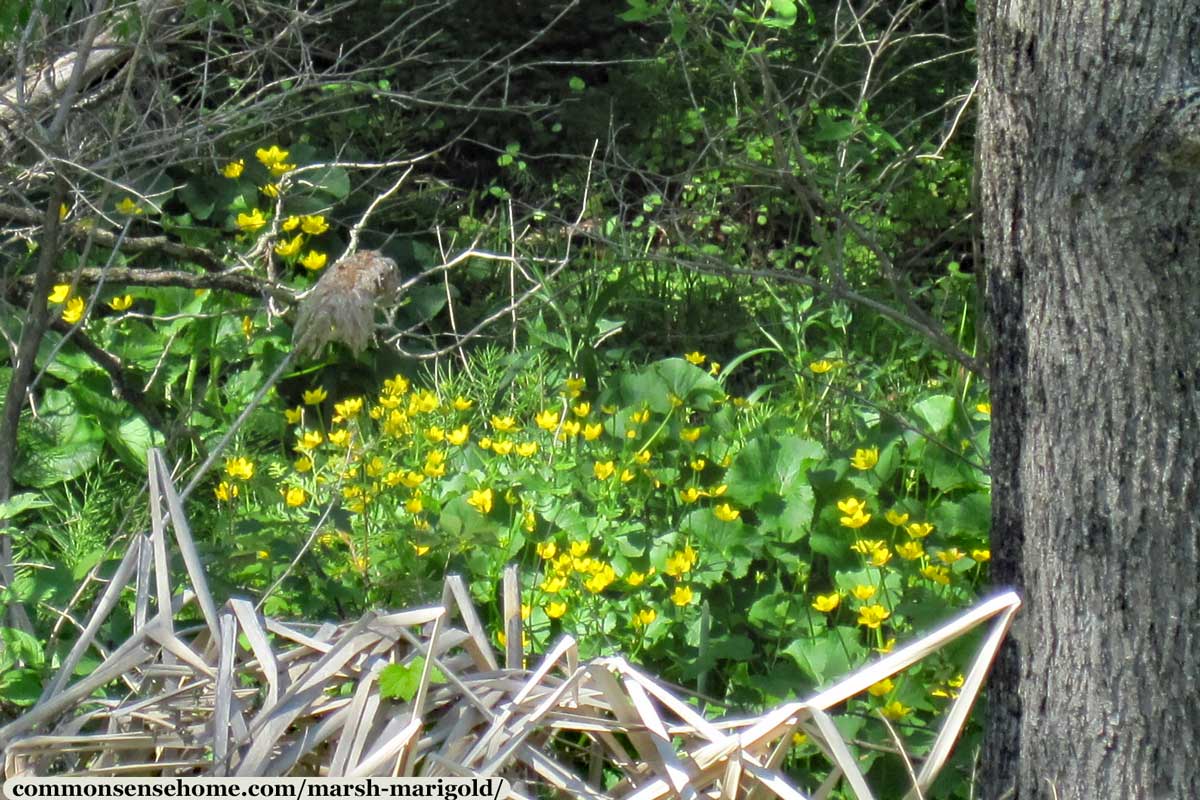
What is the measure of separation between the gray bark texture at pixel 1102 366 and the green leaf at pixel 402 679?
0.87 m

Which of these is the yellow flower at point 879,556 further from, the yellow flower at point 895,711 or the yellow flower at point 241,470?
the yellow flower at point 241,470

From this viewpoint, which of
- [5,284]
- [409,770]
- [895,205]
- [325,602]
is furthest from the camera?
[895,205]

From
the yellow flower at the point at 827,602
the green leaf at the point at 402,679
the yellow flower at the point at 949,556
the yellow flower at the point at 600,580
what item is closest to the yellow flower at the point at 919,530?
the yellow flower at the point at 949,556

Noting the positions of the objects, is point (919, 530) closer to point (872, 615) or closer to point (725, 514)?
point (872, 615)

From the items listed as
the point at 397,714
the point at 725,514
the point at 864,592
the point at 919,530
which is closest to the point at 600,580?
the point at 725,514

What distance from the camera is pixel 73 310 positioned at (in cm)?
374

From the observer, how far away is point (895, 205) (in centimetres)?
639

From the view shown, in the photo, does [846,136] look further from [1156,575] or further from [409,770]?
[409,770]

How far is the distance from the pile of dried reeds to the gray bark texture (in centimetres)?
17

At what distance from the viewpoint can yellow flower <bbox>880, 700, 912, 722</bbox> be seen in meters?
2.51

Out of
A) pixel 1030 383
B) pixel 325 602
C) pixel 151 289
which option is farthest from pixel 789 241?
pixel 1030 383

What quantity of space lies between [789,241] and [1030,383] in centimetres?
440

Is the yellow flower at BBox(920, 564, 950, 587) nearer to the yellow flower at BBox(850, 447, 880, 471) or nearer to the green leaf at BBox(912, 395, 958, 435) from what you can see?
the yellow flower at BBox(850, 447, 880, 471)

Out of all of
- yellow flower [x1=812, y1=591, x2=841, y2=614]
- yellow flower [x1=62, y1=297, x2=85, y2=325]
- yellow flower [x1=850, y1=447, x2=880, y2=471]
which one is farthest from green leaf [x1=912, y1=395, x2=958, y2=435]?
yellow flower [x1=62, y1=297, x2=85, y2=325]
